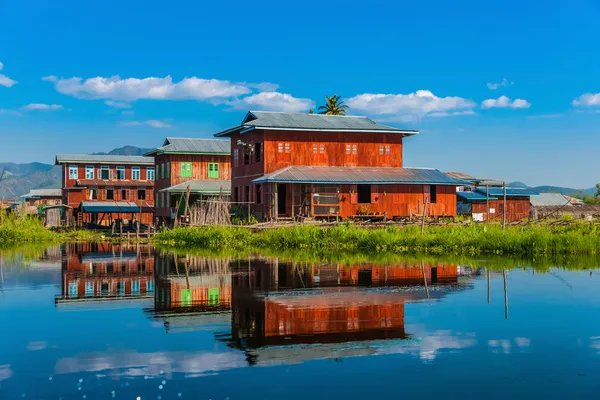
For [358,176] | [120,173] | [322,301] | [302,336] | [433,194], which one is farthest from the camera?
[120,173]

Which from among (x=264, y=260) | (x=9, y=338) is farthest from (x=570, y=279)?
(x=9, y=338)

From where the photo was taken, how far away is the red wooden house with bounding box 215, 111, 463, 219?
130 feet

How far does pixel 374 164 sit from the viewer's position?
43531 mm

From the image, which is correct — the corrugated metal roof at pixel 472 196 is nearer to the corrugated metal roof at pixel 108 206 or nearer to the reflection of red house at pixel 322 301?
the corrugated metal roof at pixel 108 206

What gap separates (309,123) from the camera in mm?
42906

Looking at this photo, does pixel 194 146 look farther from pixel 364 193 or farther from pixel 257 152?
pixel 364 193

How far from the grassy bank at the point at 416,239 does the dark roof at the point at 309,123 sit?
27.3ft

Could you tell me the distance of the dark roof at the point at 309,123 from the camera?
136 feet

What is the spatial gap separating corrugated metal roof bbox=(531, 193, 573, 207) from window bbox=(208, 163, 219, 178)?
92.7ft

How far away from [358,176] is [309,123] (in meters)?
4.91

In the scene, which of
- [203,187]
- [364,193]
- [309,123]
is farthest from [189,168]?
[364,193]

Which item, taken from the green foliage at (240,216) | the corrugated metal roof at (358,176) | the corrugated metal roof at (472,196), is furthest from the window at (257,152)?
the corrugated metal roof at (472,196)

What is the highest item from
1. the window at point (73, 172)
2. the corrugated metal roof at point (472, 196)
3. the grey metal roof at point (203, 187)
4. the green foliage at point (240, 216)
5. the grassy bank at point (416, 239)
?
the window at point (73, 172)

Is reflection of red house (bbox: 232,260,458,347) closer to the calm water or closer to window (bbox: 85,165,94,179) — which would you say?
the calm water
